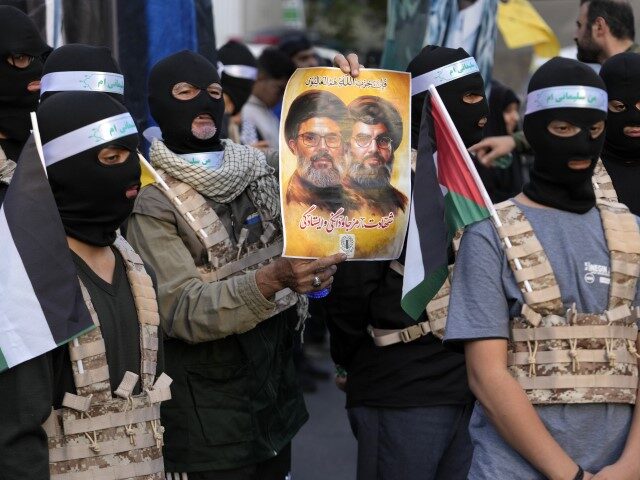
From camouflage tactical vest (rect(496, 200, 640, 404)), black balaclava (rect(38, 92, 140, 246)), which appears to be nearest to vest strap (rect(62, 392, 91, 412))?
black balaclava (rect(38, 92, 140, 246))

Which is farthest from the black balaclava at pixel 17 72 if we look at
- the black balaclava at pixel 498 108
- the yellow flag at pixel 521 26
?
the black balaclava at pixel 498 108

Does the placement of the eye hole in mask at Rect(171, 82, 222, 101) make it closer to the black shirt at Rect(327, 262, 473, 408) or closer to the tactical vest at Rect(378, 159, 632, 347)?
the black shirt at Rect(327, 262, 473, 408)

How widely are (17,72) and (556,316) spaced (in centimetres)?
245

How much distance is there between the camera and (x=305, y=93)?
3.97 meters

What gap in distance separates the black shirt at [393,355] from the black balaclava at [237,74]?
401cm

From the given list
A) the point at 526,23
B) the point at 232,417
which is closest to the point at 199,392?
the point at 232,417

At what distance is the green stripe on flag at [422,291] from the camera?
3578 millimetres

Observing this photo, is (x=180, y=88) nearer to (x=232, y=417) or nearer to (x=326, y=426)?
(x=232, y=417)

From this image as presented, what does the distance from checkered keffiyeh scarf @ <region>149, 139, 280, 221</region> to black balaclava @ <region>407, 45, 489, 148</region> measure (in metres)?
0.63

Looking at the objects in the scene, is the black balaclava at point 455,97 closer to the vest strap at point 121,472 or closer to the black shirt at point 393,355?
the black shirt at point 393,355

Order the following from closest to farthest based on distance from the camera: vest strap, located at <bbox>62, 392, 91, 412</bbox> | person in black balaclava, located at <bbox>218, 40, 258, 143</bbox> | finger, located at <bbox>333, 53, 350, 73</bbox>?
vest strap, located at <bbox>62, 392, 91, 412</bbox> → finger, located at <bbox>333, 53, 350, 73</bbox> → person in black balaclava, located at <bbox>218, 40, 258, 143</bbox>

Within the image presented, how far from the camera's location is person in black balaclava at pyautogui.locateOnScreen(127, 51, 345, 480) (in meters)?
4.14

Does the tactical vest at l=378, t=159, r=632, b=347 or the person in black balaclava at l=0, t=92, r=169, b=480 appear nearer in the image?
the person in black balaclava at l=0, t=92, r=169, b=480

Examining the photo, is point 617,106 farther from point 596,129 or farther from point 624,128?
point 596,129
